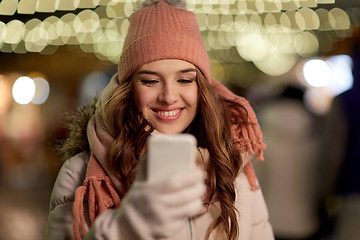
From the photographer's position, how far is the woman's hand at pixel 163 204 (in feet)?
4.05

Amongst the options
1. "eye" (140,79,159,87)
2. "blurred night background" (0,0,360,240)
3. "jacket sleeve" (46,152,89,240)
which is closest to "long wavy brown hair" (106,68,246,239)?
"eye" (140,79,159,87)

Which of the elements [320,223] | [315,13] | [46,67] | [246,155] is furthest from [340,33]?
[246,155]

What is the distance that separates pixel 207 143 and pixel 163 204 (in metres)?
0.84

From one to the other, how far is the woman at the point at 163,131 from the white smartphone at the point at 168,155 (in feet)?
1.88

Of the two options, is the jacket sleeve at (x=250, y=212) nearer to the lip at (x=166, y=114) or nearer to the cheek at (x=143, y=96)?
the lip at (x=166, y=114)

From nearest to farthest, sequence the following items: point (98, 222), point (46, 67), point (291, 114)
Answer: point (98, 222)
point (291, 114)
point (46, 67)

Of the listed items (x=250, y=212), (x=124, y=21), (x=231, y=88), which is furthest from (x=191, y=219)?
(x=231, y=88)

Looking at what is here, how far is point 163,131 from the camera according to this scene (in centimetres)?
197

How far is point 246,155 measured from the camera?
206 cm

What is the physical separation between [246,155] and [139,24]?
736 mm

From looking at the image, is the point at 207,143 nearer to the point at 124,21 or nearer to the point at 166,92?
the point at 166,92

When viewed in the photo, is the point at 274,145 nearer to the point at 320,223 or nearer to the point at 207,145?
the point at 320,223

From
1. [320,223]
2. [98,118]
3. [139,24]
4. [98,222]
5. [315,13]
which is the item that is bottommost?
[320,223]

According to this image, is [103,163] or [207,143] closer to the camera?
[103,163]
